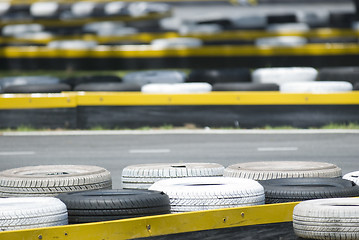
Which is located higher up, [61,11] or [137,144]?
[61,11]

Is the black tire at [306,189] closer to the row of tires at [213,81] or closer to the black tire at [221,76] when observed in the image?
the row of tires at [213,81]

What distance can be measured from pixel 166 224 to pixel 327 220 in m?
0.97

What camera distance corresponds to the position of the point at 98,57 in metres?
14.5

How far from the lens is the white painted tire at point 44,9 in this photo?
2105 cm

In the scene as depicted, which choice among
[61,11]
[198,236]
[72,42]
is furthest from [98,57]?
[198,236]

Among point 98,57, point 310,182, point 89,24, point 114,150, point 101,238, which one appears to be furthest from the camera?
point 89,24

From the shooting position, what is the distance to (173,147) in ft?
29.6

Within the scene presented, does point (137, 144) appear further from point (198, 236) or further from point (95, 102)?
point (198, 236)

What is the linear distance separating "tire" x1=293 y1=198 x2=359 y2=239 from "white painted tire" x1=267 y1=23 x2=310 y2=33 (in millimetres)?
13044

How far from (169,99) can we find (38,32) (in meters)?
9.18

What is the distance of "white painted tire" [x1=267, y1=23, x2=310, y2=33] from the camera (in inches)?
717

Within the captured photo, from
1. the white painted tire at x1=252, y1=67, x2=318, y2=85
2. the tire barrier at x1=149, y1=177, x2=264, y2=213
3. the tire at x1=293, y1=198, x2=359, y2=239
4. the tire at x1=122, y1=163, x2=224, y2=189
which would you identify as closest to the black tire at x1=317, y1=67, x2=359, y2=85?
the white painted tire at x1=252, y1=67, x2=318, y2=85

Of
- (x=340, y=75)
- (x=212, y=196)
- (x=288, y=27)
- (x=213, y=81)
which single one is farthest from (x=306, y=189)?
(x=288, y=27)

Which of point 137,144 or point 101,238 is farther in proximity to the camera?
point 137,144
